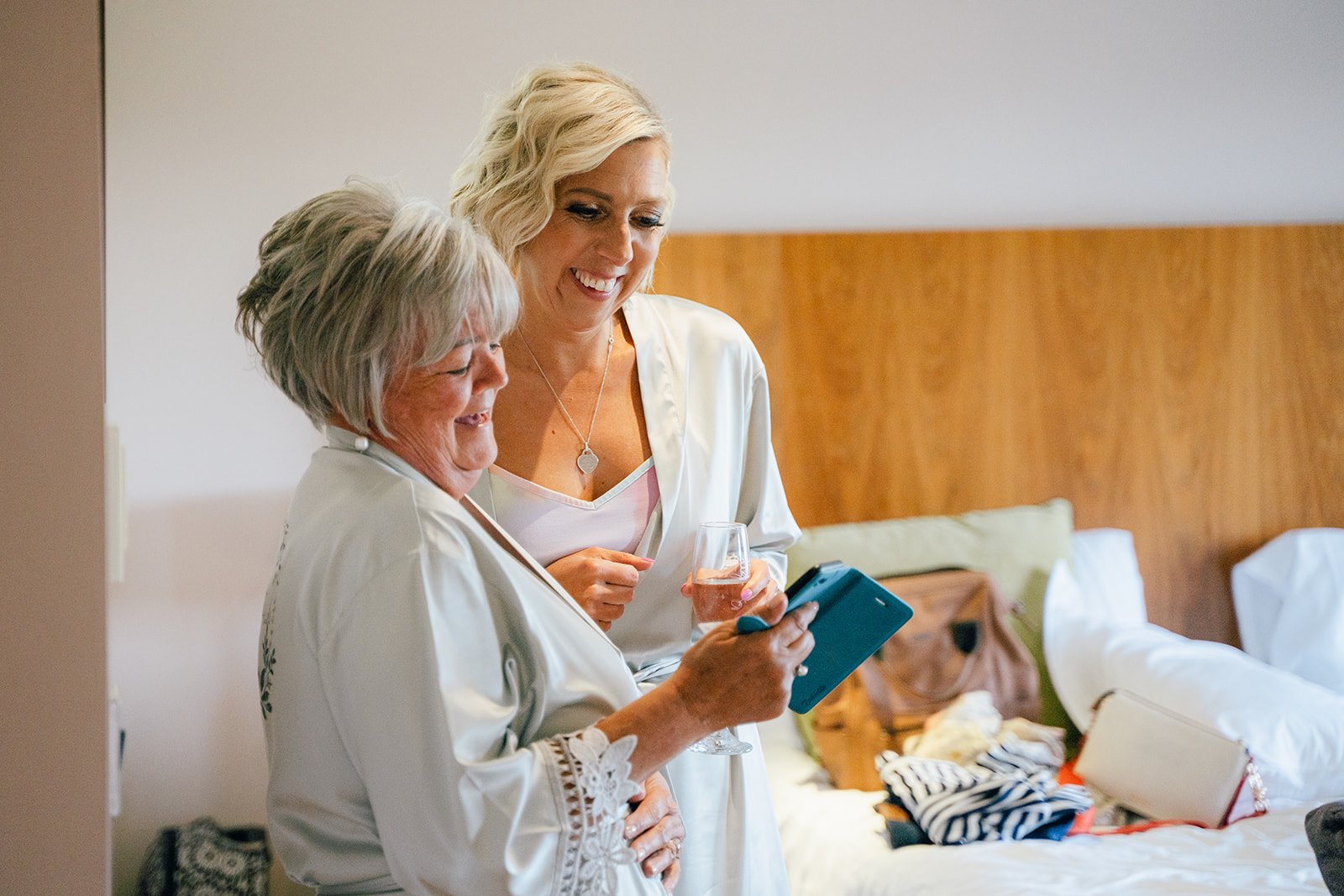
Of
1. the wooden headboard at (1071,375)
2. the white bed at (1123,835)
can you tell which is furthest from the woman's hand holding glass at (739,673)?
the wooden headboard at (1071,375)

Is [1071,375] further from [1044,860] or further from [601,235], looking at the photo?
[601,235]

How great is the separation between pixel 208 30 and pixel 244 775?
190 centimetres

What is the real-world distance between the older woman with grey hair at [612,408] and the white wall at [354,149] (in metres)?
1.27

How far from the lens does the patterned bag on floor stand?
2.40m

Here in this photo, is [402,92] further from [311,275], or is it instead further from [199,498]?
[311,275]

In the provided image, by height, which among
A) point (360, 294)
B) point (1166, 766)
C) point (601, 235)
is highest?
point (601, 235)

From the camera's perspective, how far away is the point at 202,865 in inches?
95.5

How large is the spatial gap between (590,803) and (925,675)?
1.69m

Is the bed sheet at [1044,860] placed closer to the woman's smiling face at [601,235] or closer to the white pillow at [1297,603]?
the white pillow at [1297,603]

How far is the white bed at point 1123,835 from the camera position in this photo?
75.8 inches

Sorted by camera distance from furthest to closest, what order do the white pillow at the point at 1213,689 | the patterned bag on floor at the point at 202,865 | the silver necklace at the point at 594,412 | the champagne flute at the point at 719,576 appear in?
the patterned bag on floor at the point at 202,865, the white pillow at the point at 1213,689, the silver necklace at the point at 594,412, the champagne flute at the point at 719,576

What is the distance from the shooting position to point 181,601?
8.70ft

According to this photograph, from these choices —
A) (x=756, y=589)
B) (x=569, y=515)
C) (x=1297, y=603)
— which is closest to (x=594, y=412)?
(x=569, y=515)

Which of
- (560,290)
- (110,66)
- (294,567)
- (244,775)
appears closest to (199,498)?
(244,775)
